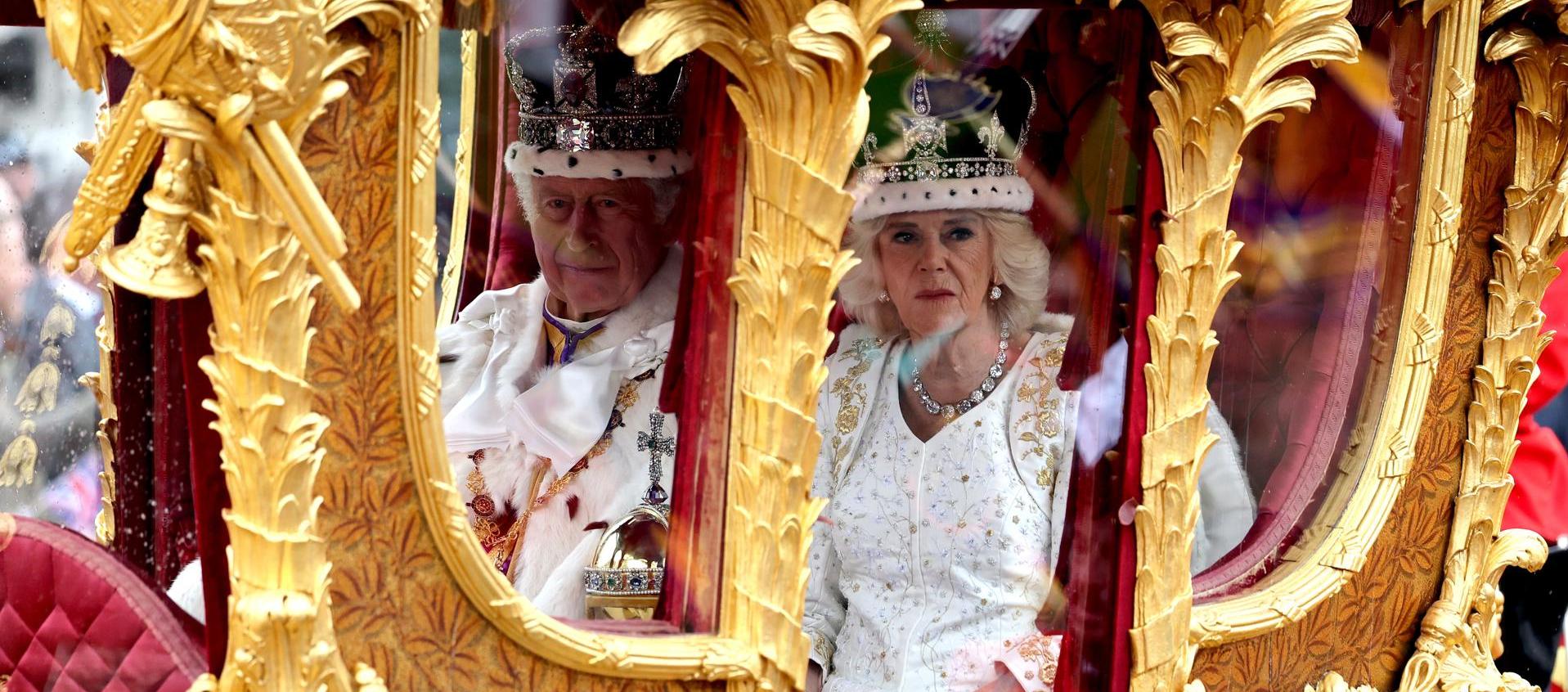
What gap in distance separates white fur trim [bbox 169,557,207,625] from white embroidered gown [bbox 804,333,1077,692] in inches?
34.7

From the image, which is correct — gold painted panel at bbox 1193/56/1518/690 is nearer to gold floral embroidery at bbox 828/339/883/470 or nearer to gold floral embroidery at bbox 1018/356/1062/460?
gold floral embroidery at bbox 1018/356/1062/460

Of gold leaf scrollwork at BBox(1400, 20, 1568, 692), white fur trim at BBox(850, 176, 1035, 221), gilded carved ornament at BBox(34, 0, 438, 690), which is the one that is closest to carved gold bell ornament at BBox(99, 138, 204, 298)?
gilded carved ornament at BBox(34, 0, 438, 690)

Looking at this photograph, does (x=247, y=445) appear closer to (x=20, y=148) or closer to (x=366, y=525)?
(x=366, y=525)

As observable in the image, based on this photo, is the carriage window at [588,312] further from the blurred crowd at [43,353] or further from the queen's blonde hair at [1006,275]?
the blurred crowd at [43,353]

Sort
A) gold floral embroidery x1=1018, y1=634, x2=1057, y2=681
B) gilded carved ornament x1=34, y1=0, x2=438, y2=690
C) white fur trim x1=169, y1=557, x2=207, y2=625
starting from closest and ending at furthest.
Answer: gilded carved ornament x1=34, y1=0, x2=438, y2=690 < white fur trim x1=169, y1=557, x2=207, y2=625 < gold floral embroidery x1=1018, y1=634, x2=1057, y2=681

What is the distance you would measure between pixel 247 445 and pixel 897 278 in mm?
1104

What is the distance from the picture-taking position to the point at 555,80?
2549 millimetres

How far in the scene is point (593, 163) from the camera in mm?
2666

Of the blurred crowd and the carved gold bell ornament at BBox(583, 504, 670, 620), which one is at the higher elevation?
the blurred crowd

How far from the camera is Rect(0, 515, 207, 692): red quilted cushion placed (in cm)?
204

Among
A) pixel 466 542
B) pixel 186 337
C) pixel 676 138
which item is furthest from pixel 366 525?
pixel 676 138

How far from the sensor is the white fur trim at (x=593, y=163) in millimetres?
2479

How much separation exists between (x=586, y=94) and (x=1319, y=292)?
1.06 metres

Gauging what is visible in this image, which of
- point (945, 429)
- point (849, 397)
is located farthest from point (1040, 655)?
point (849, 397)
